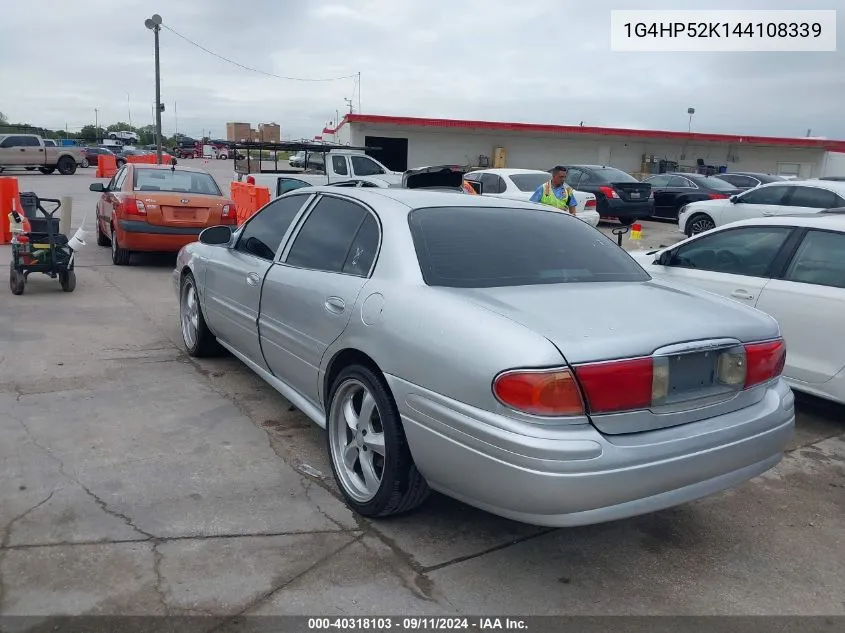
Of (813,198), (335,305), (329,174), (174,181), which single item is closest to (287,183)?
(329,174)

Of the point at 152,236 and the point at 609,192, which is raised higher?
the point at 609,192

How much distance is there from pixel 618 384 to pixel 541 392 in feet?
1.01

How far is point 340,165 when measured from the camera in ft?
52.6

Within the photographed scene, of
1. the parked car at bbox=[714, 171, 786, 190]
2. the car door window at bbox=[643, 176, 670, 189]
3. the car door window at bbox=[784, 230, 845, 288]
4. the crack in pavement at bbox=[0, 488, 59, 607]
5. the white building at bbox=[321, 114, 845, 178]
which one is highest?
the white building at bbox=[321, 114, 845, 178]

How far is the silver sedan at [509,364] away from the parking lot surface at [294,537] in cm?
28

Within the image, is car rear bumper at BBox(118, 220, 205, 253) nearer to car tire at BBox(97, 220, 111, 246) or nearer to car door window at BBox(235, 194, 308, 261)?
car tire at BBox(97, 220, 111, 246)

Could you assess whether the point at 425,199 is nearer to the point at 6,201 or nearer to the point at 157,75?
the point at 6,201

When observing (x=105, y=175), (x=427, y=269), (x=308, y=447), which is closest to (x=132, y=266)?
(x=308, y=447)

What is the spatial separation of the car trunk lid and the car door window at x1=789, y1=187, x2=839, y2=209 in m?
11.2

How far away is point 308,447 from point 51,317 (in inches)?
163

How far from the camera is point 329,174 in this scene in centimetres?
1581

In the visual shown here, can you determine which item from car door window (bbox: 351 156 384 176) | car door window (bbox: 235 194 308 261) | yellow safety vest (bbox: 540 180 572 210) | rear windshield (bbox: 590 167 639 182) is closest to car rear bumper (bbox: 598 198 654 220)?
rear windshield (bbox: 590 167 639 182)

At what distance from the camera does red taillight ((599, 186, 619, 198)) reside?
1714 cm

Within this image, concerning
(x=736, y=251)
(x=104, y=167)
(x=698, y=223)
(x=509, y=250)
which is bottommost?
(x=698, y=223)
